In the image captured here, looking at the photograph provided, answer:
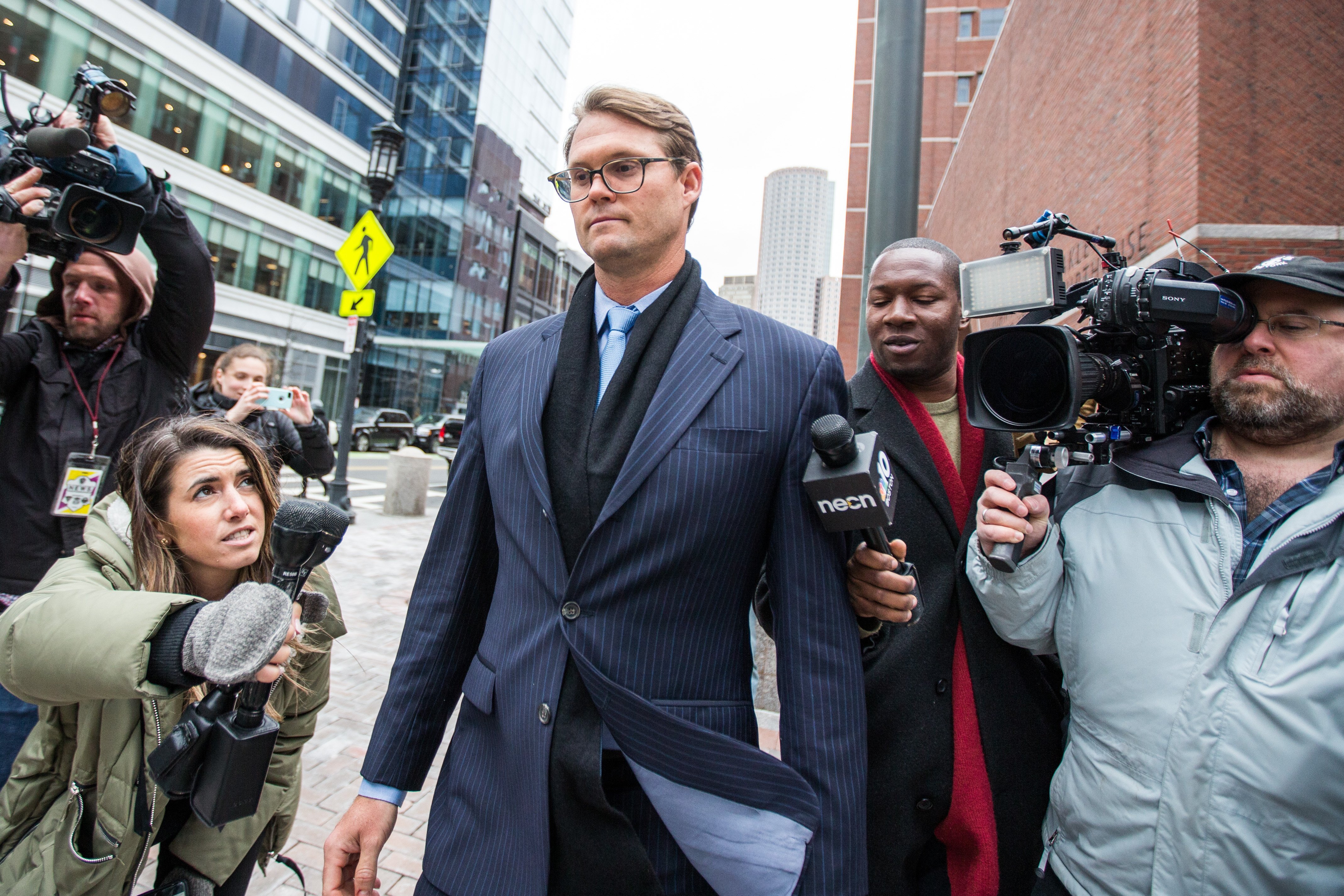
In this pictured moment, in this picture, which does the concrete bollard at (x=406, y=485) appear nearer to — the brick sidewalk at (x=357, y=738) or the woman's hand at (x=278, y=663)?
the brick sidewalk at (x=357, y=738)

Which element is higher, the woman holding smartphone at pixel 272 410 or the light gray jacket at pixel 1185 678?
the woman holding smartphone at pixel 272 410

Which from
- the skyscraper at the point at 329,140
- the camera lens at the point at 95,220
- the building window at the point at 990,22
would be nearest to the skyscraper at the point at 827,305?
the building window at the point at 990,22

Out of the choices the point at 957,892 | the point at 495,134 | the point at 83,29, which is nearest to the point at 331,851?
the point at 957,892

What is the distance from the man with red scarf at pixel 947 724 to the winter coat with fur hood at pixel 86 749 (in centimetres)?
168

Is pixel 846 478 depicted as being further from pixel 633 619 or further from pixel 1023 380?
pixel 1023 380

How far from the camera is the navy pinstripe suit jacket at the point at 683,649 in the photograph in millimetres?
1214

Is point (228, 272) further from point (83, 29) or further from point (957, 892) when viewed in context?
point (957, 892)

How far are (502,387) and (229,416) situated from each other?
9.09 feet

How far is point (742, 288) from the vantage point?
138 meters

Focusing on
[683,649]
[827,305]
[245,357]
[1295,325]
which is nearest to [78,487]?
[683,649]

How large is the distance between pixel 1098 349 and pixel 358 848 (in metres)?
2.06

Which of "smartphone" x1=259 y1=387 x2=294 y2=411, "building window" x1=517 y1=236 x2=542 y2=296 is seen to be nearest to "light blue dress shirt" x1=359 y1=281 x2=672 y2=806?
"smartphone" x1=259 y1=387 x2=294 y2=411

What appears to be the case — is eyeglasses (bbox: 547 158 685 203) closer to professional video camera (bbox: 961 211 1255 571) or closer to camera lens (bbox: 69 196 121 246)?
professional video camera (bbox: 961 211 1255 571)

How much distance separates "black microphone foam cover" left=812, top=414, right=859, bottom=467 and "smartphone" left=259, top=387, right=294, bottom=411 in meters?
3.62
